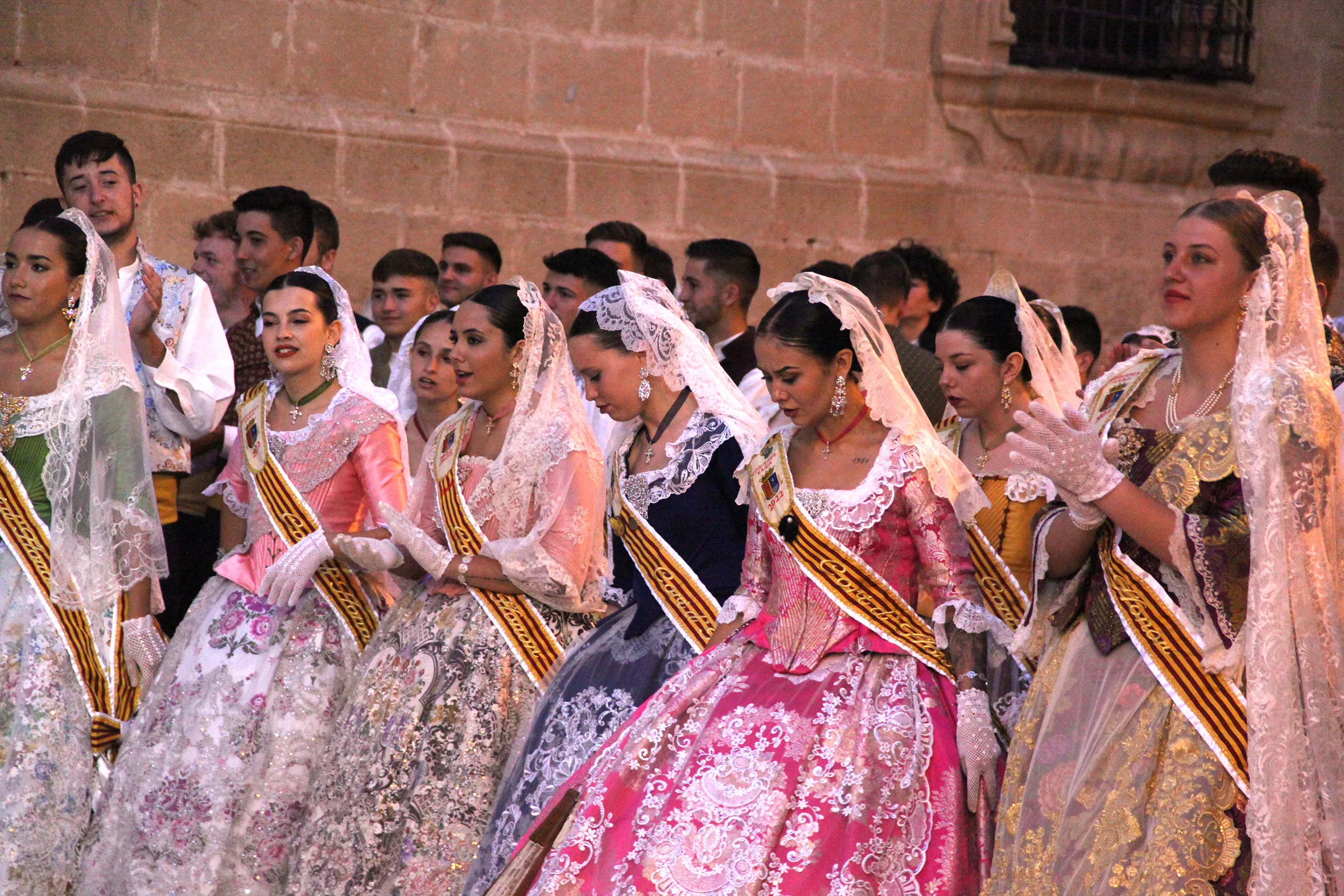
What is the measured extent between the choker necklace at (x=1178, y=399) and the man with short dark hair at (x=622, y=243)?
3.52m

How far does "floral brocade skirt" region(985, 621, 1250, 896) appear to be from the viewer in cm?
324

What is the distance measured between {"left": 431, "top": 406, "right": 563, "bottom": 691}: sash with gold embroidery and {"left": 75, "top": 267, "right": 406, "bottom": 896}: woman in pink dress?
0.96 ft

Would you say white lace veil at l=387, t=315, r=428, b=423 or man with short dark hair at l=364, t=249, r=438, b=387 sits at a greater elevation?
man with short dark hair at l=364, t=249, r=438, b=387

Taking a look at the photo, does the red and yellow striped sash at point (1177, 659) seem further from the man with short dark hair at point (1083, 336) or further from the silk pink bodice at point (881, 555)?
the man with short dark hair at point (1083, 336)

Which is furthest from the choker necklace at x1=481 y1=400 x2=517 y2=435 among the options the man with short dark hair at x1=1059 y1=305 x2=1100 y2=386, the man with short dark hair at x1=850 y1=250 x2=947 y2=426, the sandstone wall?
the sandstone wall

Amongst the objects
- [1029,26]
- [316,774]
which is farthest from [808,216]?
[316,774]

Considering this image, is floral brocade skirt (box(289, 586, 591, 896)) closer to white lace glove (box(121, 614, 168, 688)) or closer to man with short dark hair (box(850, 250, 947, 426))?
white lace glove (box(121, 614, 168, 688))

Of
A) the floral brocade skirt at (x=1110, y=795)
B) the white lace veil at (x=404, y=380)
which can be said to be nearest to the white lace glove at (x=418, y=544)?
the white lace veil at (x=404, y=380)

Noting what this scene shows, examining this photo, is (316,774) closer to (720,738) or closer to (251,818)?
(251,818)

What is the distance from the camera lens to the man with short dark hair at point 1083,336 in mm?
6891

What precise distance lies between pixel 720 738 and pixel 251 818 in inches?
66.0

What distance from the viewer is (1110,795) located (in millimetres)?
3350

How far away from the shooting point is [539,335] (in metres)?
4.93

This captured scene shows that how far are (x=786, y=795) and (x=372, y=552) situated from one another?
1608 mm
